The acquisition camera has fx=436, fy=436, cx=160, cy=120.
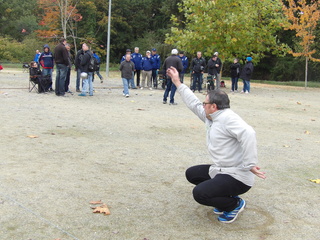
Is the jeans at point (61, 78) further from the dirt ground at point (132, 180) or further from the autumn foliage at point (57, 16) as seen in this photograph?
the autumn foliage at point (57, 16)

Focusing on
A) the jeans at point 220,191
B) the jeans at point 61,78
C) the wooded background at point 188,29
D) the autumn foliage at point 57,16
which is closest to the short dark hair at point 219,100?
the jeans at point 220,191

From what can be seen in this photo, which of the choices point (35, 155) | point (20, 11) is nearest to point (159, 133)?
point (35, 155)

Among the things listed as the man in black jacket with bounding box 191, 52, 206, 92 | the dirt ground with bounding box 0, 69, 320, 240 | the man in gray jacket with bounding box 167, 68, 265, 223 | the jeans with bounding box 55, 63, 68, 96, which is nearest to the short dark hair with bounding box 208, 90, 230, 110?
the man in gray jacket with bounding box 167, 68, 265, 223

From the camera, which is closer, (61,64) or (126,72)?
(61,64)

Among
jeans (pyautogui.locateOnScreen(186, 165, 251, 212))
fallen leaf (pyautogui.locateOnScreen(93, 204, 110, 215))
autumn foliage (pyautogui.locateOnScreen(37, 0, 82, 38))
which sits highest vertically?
autumn foliage (pyautogui.locateOnScreen(37, 0, 82, 38))

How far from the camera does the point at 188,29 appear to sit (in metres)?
31.3

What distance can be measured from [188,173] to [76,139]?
12.9ft

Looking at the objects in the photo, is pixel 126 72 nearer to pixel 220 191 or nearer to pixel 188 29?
pixel 220 191

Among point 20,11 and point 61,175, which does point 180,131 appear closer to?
point 61,175

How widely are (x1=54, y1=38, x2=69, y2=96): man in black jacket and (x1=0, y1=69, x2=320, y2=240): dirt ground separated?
436 centimetres

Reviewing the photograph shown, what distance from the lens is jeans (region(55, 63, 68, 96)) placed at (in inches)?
621

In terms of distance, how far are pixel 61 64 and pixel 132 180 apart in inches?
422

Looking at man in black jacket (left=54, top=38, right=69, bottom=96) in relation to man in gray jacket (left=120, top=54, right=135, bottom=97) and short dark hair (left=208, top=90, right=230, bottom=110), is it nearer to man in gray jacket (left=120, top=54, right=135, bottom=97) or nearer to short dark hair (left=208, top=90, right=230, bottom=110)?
man in gray jacket (left=120, top=54, right=135, bottom=97)

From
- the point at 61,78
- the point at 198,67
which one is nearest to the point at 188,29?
the point at 198,67
